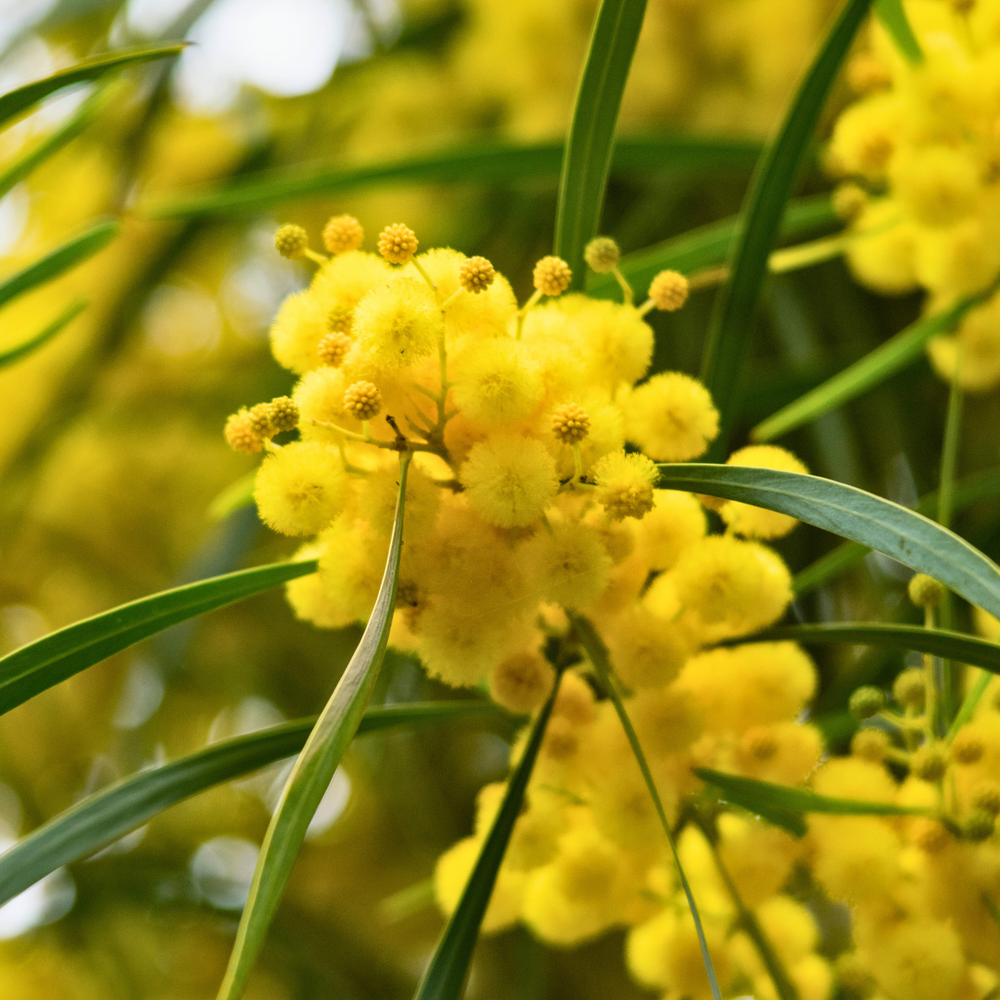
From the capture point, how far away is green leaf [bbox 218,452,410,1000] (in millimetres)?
350

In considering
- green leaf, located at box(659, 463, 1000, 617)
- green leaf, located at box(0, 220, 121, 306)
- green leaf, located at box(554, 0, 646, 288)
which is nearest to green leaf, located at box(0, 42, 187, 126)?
green leaf, located at box(0, 220, 121, 306)

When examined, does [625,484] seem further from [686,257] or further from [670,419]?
[686,257]

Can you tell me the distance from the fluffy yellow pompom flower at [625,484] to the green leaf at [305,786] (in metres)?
0.09

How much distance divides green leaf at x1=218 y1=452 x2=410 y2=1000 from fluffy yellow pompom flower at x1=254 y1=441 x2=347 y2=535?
0.16ft

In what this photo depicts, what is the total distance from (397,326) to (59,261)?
0.32 metres

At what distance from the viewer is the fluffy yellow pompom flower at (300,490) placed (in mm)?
434

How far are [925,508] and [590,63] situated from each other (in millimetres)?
376

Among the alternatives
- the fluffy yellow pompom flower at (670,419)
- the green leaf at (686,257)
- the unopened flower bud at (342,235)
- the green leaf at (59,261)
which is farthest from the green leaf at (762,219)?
the green leaf at (59,261)

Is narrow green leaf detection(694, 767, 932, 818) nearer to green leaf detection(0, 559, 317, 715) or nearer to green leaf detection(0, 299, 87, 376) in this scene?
green leaf detection(0, 559, 317, 715)

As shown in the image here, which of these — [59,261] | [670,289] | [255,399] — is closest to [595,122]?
[670,289]

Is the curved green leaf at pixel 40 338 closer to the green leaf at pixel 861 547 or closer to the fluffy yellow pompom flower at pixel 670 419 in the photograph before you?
the fluffy yellow pompom flower at pixel 670 419

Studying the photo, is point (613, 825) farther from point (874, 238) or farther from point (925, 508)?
point (874, 238)

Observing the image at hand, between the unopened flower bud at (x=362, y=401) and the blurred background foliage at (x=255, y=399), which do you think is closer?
the unopened flower bud at (x=362, y=401)

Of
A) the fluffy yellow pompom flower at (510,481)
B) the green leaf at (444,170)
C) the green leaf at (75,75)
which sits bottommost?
the fluffy yellow pompom flower at (510,481)
